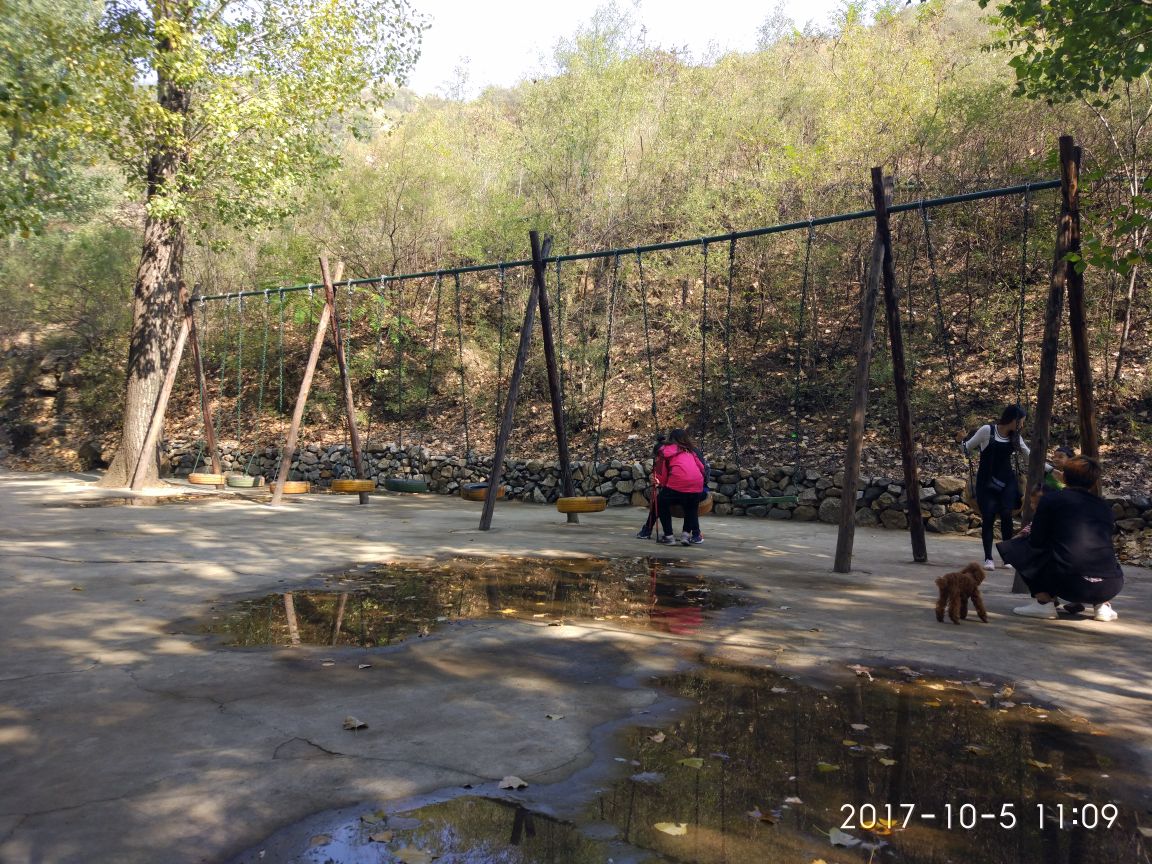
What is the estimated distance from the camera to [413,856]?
2922 millimetres

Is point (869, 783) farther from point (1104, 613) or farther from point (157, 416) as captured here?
point (157, 416)

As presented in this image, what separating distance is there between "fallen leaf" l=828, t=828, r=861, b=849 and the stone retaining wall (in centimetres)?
838

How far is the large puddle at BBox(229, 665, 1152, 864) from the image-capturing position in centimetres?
297

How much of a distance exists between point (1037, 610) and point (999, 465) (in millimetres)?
2418

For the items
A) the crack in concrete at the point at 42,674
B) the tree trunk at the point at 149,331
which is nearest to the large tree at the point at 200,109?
the tree trunk at the point at 149,331

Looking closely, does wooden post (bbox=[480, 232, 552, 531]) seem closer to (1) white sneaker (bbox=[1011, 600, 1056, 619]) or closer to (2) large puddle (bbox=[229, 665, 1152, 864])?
(1) white sneaker (bbox=[1011, 600, 1056, 619])

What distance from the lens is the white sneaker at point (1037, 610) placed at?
695 centimetres

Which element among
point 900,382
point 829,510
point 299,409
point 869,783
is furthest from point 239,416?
point 869,783

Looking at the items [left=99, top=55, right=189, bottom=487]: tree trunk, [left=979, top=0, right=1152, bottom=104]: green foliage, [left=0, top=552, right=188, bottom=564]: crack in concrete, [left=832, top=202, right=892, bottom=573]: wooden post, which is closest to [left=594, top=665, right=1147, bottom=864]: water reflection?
[left=832, top=202, right=892, bottom=573]: wooden post

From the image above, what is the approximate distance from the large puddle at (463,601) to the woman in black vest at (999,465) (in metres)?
3.02

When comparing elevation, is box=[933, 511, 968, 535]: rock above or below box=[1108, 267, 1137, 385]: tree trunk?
A: below

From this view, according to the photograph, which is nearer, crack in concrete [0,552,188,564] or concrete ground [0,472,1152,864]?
concrete ground [0,472,1152,864]

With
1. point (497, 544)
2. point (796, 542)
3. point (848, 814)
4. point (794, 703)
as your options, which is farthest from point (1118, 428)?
point (848, 814)

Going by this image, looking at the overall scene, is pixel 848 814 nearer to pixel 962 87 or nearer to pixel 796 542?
pixel 796 542
